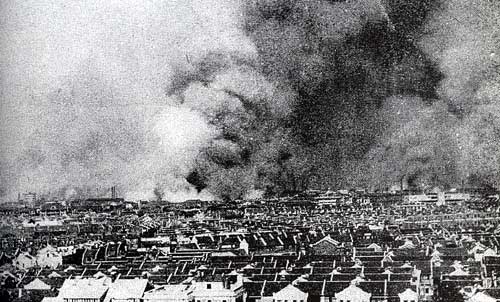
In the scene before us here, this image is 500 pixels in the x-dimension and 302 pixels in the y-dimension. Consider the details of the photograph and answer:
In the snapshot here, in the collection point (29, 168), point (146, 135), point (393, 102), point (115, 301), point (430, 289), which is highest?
point (393, 102)

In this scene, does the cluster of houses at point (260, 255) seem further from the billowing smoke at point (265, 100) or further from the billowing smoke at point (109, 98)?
the billowing smoke at point (109, 98)

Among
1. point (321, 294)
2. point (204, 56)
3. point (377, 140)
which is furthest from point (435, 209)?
point (204, 56)

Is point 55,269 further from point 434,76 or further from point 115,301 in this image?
point 434,76

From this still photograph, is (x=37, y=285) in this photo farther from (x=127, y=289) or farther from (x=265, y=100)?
(x=265, y=100)

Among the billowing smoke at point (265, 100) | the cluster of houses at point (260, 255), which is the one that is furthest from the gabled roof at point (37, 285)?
the billowing smoke at point (265, 100)

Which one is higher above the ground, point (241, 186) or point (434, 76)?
point (434, 76)

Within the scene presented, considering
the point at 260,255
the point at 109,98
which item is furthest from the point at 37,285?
the point at 260,255

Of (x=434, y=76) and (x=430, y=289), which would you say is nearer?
(x=430, y=289)
